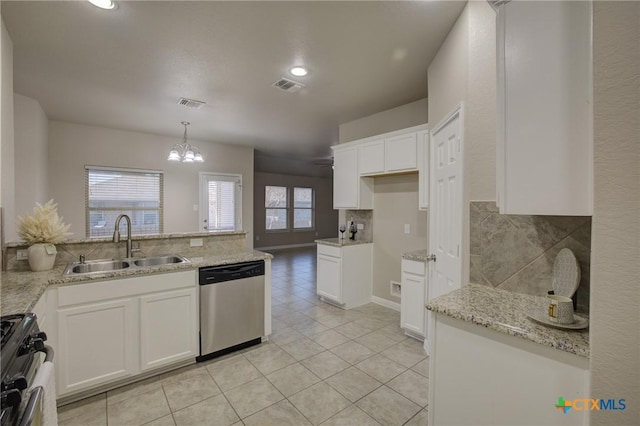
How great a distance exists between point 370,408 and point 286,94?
3339mm

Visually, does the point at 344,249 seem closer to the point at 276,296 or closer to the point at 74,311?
the point at 276,296

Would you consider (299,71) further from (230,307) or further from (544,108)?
(230,307)

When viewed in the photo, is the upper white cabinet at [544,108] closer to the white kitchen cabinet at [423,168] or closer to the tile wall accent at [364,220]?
the white kitchen cabinet at [423,168]

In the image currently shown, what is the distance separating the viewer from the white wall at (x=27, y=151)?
3.55 meters

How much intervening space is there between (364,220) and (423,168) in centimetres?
140

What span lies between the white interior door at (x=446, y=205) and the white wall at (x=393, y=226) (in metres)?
0.95

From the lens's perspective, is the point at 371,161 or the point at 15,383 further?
the point at 371,161

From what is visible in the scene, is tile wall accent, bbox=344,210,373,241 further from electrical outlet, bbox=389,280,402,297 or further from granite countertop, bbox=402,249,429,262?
granite countertop, bbox=402,249,429,262

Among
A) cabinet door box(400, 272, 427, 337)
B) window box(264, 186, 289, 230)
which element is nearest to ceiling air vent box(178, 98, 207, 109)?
cabinet door box(400, 272, 427, 337)

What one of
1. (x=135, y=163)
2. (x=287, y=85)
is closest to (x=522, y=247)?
(x=287, y=85)

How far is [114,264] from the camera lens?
2578 millimetres

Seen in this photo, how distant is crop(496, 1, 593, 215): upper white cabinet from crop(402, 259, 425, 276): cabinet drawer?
1.63 metres

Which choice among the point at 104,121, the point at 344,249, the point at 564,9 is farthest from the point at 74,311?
the point at 104,121

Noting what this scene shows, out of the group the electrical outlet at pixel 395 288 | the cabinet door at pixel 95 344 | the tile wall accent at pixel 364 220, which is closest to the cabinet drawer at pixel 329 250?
the tile wall accent at pixel 364 220
